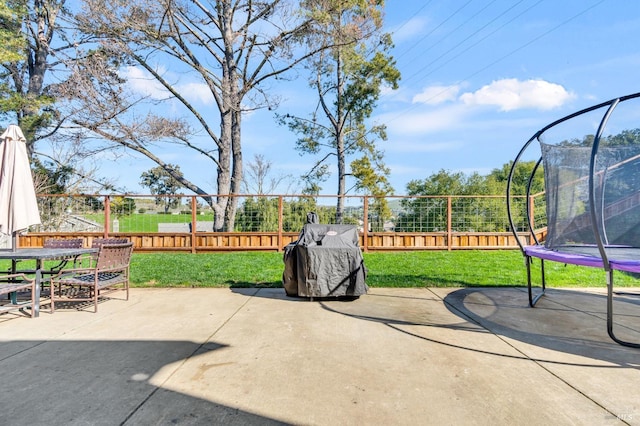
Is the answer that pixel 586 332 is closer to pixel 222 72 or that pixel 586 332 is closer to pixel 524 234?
pixel 524 234

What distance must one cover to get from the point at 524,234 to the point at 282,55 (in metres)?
10.9

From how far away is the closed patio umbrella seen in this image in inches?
180

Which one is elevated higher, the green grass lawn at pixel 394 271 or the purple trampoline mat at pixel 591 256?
the purple trampoline mat at pixel 591 256

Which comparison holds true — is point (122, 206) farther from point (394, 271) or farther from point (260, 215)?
point (394, 271)

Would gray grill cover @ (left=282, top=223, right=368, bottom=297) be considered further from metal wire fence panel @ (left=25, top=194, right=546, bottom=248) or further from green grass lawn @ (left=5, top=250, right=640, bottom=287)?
metal wire fence panel @ (left=25, top=194, right=546, bottom=248)

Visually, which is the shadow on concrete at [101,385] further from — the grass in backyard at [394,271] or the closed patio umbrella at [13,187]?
the grass in backyard at [394,271]

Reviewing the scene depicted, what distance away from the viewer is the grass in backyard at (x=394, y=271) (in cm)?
633

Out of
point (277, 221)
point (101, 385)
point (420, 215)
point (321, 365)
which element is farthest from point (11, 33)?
point (321, 365)

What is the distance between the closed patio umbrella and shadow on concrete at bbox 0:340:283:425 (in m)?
2.03

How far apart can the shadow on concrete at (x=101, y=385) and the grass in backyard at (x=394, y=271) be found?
310 cm

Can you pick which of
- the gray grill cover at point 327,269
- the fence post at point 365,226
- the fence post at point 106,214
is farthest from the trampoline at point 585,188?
the fence post at point 106,214

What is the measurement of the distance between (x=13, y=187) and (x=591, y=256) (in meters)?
7.25

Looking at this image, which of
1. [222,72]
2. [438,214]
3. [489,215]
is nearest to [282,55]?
[222,72]

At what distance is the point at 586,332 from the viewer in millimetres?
3619
